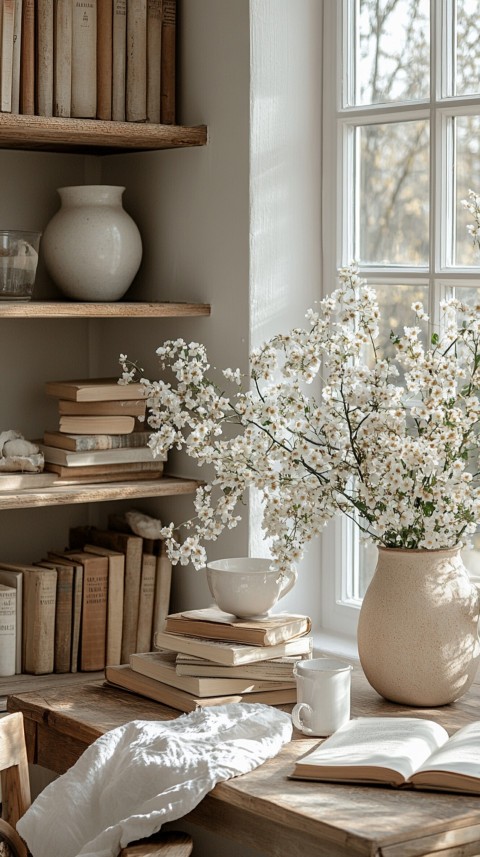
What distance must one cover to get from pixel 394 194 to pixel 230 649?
3.47 feet

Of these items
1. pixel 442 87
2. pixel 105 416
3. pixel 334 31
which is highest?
pixel 334 31

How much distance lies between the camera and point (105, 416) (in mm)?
2707

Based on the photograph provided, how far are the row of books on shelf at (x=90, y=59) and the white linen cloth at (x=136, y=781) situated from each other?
1.31m

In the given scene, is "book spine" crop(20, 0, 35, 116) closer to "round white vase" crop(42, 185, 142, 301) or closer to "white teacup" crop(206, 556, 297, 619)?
"round white vase" crop(42, 185, 142, 301)

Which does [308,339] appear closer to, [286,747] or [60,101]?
[286,747]

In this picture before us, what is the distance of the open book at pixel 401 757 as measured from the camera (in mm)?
1706

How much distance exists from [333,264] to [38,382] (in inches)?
29.7

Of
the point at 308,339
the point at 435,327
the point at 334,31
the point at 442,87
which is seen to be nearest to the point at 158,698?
the point at 308,339

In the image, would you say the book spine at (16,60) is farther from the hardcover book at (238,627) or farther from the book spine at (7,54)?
the hardcover book at (238,627)

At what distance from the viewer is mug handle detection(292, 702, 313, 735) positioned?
1.95 meters

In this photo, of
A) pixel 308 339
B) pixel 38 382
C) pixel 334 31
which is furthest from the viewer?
pixel 38 382

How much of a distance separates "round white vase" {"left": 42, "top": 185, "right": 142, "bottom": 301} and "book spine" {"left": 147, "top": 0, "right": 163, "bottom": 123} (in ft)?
0.61

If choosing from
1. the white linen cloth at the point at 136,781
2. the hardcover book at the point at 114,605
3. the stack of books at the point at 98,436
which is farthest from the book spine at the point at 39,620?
the white linen cloth at the point at 136,781

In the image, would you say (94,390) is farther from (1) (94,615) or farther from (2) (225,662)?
(2) (225,662)
